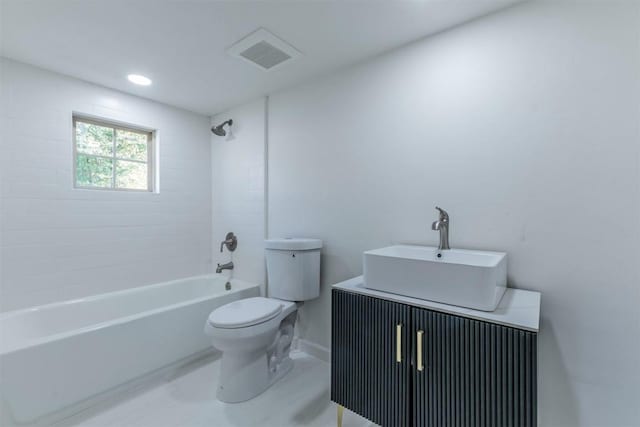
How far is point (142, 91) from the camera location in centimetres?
242

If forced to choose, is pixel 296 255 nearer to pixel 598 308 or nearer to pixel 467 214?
pixel 467 214

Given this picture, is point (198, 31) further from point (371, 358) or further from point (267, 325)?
point (371, 358)

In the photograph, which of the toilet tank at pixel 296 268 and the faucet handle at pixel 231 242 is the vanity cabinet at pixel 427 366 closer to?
the toilet tank at pixel 296 268

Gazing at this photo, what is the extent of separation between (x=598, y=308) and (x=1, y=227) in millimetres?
3406

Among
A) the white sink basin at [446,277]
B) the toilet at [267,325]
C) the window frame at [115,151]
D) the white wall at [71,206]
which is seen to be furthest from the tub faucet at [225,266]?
the white sink basin at [446,277]

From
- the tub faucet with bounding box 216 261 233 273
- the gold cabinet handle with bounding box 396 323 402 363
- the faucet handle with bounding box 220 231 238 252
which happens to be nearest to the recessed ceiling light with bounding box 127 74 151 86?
the faucet handle with bounding box 220 231 238 252

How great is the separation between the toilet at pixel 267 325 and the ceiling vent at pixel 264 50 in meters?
1.26

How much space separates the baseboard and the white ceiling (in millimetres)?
2102

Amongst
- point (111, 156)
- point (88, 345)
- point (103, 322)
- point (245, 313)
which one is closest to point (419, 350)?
point (245, 313)

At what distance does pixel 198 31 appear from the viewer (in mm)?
1626

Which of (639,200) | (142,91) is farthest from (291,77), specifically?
(639,200)

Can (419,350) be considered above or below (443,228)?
below

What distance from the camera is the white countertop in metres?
1.02

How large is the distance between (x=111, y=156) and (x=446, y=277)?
2.82 metres
